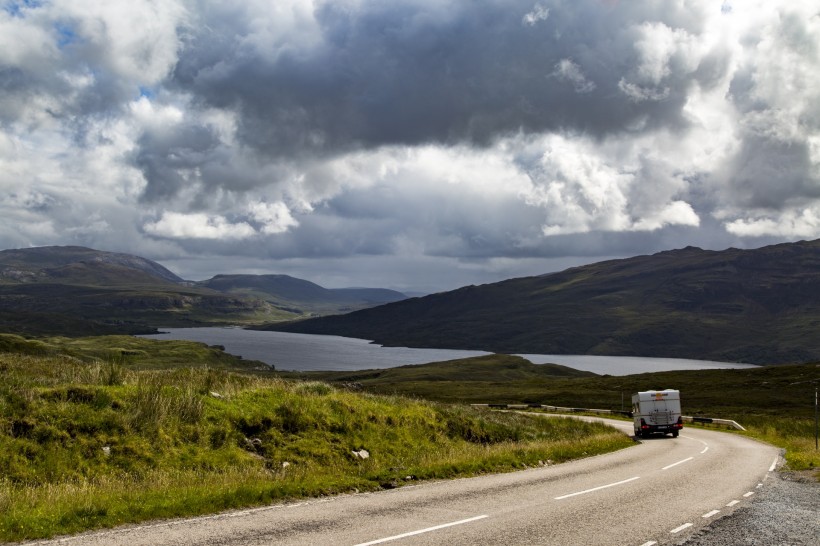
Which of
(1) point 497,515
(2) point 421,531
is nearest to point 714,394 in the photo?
(1) point 497,515

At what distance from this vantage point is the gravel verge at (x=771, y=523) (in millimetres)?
12352

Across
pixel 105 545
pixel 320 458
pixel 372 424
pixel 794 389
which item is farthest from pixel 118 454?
pixel 794 389

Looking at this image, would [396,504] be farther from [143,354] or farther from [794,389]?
[143,354]

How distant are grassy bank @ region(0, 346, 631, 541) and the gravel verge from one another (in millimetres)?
8567

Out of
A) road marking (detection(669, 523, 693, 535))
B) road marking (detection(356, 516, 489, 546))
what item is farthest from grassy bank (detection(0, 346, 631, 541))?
road marking (detection(669, 523, 693, 535))

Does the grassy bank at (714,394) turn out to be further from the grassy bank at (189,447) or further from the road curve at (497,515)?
the road curve at (497,515)

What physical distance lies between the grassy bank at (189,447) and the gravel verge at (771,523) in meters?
8.57

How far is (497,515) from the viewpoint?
13.9m

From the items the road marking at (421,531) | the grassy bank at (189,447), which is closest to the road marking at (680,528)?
the road marking at (421,531)

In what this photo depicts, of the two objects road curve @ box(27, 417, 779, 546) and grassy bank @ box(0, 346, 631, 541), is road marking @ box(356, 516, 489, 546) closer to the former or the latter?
road curve @ box(27, 417, 779, 546)

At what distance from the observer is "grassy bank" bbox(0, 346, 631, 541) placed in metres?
13.5

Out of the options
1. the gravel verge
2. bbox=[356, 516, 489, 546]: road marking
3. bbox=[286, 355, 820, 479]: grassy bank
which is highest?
bbox=[356, 516, 489, 546]: road marking

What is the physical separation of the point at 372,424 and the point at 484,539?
1609cm

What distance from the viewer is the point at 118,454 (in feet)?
60.1
